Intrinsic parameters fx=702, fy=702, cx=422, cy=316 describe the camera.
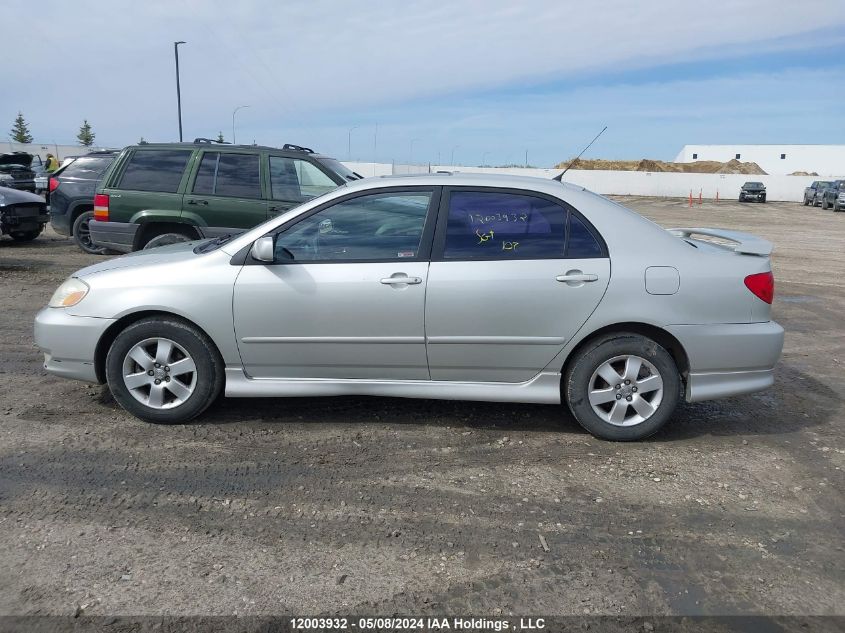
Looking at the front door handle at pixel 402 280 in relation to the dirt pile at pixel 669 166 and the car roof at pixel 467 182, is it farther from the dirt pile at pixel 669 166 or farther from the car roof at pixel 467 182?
the dirt pile at pixel 669 166

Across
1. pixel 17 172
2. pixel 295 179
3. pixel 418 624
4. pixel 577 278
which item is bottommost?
pixel 418 624

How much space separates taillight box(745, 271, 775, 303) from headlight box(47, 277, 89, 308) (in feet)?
14.4

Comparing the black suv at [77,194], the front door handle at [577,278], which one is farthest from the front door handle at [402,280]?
the black suv at [77,194]

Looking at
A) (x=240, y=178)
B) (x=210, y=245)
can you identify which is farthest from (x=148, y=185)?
(x=210, y=245)

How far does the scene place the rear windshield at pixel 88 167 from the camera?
489 inches

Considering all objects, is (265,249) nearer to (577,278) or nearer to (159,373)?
(159,373)

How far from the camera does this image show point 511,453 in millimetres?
4441

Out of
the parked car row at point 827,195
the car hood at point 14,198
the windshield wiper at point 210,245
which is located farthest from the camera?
the parked car row at point 827,195

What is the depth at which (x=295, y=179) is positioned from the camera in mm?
8758

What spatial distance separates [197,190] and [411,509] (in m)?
6.26

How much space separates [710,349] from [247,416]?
317 centimetres

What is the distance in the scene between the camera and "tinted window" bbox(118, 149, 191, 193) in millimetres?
8758

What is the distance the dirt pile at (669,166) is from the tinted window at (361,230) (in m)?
65.8

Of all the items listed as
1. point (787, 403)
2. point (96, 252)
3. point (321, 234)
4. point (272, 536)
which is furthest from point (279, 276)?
point (96, 252)
